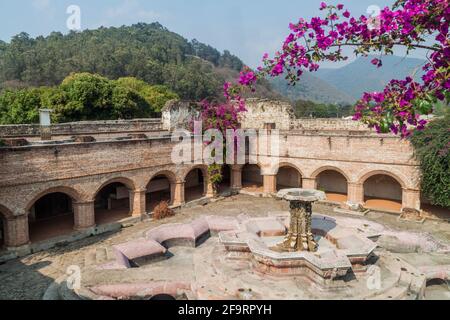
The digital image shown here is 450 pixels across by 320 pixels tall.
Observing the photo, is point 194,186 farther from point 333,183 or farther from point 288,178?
point 333,183

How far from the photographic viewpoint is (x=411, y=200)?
53.9 feet

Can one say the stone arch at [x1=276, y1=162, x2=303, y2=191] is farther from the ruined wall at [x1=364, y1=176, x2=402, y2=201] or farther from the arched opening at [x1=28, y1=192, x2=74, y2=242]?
the arched opening at [x1=28, y1=192, x2=74, y2=242]

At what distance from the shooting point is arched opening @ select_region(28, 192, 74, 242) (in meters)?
13.9

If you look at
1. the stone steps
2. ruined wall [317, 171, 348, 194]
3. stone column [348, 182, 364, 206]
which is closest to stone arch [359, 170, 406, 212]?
stone column [348, 182, 364, 206]

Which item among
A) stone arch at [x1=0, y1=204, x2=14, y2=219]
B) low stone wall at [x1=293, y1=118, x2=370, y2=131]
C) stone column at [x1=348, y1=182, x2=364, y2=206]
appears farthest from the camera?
low stone wall at [x1=293, y1=118, x2=370, y2=131]

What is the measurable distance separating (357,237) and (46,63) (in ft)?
166

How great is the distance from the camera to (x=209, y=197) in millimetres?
19406

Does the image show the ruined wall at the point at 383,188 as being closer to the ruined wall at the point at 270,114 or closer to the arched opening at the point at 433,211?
the arched opening at the point at 433,211

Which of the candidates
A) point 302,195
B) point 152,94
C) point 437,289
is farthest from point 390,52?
point 152,94

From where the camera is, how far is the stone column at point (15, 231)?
39.2 ft

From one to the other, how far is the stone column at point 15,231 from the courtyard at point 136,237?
624 mm

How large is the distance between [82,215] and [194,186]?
31.7 ft

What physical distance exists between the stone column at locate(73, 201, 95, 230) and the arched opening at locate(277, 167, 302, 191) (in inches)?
490
